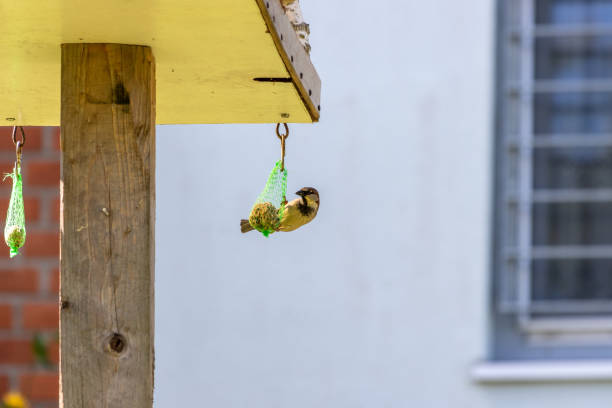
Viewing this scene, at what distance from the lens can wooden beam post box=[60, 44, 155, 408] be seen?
3.35ft

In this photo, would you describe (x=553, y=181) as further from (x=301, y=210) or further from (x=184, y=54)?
(x=184, y=54)

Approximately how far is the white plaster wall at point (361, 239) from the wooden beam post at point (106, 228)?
4.82ft

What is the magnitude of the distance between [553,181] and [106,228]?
6.52 feet

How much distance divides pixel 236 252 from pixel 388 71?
623 millimetres

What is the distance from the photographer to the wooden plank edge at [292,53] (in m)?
0.92

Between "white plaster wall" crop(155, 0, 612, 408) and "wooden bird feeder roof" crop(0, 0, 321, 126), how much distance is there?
1.22m

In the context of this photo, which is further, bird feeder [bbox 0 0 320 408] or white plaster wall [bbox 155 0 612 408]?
white plaster wall [bbox 155 0 612 408]

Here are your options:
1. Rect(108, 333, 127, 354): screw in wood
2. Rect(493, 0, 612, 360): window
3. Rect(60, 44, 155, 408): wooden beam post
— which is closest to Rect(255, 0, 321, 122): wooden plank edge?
Rect(60, 44, 155, 408): wooden beam post

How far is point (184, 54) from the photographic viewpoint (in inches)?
40.7

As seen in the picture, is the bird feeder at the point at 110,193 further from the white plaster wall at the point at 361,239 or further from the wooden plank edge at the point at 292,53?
the white plaster wall at the point at 361,239

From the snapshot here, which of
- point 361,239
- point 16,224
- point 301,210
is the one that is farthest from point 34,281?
point 301,210

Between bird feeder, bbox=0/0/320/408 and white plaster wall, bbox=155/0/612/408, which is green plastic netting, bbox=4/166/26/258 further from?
white plaster wall, bbox=155/0/612/408

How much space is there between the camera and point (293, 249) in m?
2.53

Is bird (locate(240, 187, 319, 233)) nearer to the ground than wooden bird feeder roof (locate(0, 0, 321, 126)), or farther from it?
nearer to the ground
